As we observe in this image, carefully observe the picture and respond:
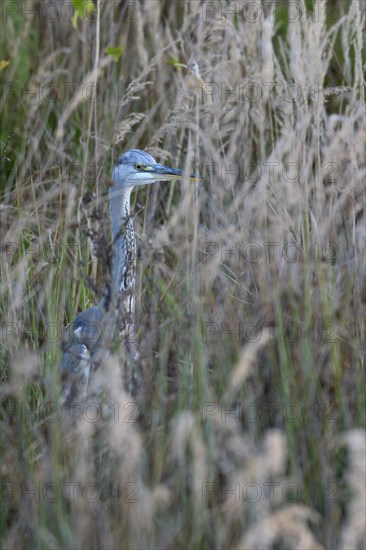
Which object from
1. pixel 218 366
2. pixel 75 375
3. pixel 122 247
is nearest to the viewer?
pixel 218 366

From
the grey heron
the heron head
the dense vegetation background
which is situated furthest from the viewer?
the heron head

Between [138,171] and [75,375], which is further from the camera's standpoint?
[138,171]

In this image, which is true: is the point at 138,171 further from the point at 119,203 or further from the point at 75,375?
the point at 75,375

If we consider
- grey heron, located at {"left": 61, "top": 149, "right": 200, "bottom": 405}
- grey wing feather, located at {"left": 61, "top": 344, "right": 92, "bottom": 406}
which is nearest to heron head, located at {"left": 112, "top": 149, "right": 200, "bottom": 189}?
grey heron, located at {"left": 61, "top": 149, "right": 200, "bottom": 405}

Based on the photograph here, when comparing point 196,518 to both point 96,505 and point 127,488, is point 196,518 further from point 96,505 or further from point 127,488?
point 96,505

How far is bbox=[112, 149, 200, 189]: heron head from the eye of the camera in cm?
358

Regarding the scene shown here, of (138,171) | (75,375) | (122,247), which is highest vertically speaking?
(138,171)

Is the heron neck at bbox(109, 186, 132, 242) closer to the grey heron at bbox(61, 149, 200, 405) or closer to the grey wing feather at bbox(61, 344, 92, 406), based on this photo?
the grey heron at bbox(61, 149, 200, 405)

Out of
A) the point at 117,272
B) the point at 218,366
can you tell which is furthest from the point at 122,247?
the point at 218,366

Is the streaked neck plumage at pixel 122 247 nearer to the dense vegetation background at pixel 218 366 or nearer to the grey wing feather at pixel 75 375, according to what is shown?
the dense vegetation background at pixel 218 366

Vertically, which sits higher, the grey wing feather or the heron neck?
the heron neck

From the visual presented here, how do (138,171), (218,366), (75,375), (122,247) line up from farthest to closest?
1. (138,171)
2. (122,247)
3. (75,375)
4. (218,366)

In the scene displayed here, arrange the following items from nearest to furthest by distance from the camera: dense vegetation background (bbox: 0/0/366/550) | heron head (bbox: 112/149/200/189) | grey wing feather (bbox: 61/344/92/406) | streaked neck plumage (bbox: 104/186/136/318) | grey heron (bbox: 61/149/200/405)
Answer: dense vegetation background (bbox: 0/0/366/550)
grey wing feather (bbox: 61/344/92/406)
grey heron (bbox: 61/149/200/405)
streaked neck plumage (bbox: 104/186/136/318)
heron head (bbox: 112/149/200/189)

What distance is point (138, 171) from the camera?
3.59 metres
